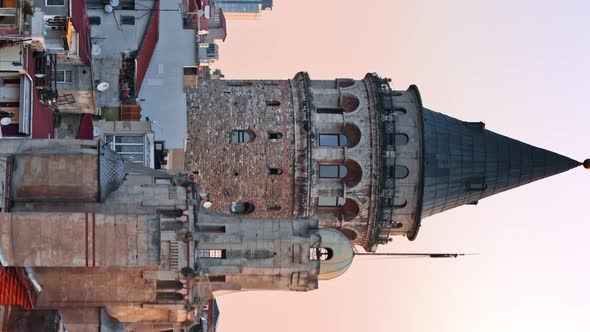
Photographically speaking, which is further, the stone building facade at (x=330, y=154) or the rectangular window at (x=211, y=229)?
the stone building facade at (x=330, y=154)

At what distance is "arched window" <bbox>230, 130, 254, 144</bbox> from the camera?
30891 mm

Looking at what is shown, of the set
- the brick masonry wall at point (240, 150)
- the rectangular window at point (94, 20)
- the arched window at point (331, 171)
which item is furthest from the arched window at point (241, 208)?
the rectangular window at point (94, 20)

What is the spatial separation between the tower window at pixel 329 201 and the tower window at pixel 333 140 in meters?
1.75

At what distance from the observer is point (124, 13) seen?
32.6 m

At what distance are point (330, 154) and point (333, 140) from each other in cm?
55

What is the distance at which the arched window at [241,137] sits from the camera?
1216 inches

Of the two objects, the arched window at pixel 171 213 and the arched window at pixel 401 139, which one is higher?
the arched window at pixel 401 139

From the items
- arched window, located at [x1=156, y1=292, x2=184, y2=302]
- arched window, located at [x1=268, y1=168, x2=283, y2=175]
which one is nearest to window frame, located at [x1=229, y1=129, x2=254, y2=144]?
arched window, located at [x1=268, y1=168, x2=283, y2=175]

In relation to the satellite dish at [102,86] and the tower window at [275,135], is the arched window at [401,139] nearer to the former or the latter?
the tower window at [275,135]

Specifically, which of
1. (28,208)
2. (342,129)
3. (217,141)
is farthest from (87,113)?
(28,208)

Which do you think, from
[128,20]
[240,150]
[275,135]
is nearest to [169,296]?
[240,150]

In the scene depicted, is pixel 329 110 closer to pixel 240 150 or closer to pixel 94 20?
pixel 240 150

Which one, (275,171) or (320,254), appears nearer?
(320,254)

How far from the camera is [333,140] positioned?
3156cm
